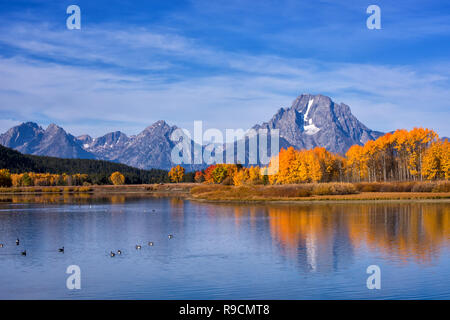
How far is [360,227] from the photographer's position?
48031mm

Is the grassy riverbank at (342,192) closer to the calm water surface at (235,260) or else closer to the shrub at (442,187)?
the shrub at (442,187)

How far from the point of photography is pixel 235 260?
105 feet

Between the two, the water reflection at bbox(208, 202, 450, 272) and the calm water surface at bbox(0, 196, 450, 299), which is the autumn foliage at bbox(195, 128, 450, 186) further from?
the calm water surface at bbox(0, 196, 450, 299)

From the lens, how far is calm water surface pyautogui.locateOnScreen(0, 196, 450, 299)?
2405cm

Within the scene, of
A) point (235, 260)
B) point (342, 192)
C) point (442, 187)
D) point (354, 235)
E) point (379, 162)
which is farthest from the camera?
point (379, 162)

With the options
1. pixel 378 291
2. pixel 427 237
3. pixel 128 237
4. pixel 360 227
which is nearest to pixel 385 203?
pixel 360 227

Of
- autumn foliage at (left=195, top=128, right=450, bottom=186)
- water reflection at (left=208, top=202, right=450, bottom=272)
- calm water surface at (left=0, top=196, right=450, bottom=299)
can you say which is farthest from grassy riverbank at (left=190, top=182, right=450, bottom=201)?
calm water surface at (left=0, top=196, right=450, bottom=299)

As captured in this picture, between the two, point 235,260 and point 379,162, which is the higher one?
point 379,162

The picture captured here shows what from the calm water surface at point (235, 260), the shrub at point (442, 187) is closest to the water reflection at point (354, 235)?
the calm water surface at point (235, 260)

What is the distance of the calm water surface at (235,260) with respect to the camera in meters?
24.0

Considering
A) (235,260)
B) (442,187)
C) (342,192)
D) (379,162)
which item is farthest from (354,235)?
(379,162)

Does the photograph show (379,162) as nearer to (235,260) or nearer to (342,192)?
(342,192)
